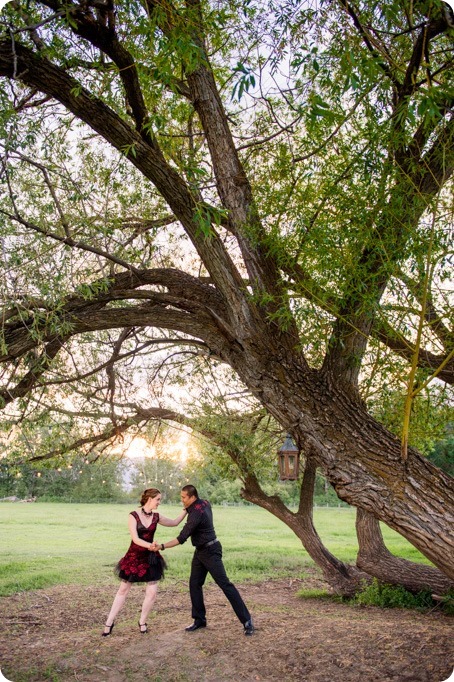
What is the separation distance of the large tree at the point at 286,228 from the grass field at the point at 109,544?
23.7ft

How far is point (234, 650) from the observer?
5547mm

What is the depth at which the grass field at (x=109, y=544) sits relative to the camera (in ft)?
40.1

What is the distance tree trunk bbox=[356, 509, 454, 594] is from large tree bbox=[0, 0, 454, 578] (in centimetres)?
388

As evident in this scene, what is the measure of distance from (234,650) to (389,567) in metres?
4.14

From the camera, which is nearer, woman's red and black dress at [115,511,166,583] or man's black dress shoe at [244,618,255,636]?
man's black dress shoe at [244,618,255,636]

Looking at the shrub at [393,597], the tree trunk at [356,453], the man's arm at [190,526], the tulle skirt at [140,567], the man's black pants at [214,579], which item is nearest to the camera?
the tree trunk at [356,453]

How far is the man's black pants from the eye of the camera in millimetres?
5973

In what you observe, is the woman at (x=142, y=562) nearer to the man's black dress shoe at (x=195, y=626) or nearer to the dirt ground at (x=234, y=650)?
the dirt ground at (x=234, y=650)

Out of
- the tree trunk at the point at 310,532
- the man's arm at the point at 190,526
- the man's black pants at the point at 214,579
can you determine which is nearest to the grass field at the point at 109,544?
→ the tree trunk at the point at 310,532

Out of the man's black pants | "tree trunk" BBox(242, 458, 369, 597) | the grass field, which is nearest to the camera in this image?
the man's black pants

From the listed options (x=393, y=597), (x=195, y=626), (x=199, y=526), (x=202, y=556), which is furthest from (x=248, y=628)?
(x=393, y=597)

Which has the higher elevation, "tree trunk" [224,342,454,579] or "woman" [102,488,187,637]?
"tree trunk" [224,342,454,579]

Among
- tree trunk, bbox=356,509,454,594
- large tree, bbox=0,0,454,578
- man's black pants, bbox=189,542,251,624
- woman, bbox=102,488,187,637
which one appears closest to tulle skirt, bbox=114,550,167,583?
woman, bbox=102,488,187,637

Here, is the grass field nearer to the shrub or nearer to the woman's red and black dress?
the shrub
